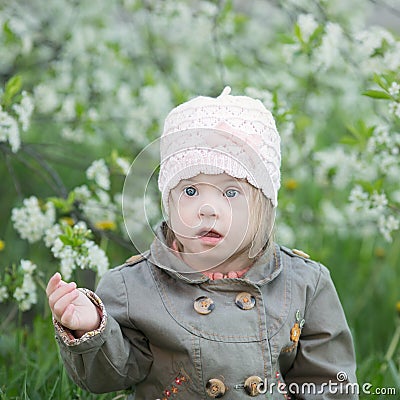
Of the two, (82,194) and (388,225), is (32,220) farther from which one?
(388,225)

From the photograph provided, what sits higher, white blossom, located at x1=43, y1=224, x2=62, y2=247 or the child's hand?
the child's hand

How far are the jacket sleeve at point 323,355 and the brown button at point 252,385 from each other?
21 cm

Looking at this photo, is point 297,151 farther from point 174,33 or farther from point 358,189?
point 174,33

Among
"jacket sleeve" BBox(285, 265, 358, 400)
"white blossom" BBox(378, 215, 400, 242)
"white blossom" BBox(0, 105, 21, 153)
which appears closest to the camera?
"jacket sleeve" BBox(285, 265, 358, 400)

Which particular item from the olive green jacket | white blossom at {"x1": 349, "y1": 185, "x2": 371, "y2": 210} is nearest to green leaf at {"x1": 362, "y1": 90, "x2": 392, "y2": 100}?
white blossom at {"x1": 349, "y1": 185, "x2": 371, "y2": 210}

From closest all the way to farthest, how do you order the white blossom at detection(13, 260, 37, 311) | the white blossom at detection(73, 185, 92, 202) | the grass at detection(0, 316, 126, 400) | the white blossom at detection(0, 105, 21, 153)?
1. the grass at detection(0, 316, 126, 400)
2. the white blossom at detection(13, 260, 37, 311)
3. the white blossom at detection(0, 105, 21, 153)
4. the white blossom at detection(73, 185, 92, 202)

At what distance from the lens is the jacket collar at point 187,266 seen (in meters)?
1.99

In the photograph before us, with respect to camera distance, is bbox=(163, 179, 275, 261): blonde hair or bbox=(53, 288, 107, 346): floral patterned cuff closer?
bbox=(53, 288, 107, 346): floral patterned cuff

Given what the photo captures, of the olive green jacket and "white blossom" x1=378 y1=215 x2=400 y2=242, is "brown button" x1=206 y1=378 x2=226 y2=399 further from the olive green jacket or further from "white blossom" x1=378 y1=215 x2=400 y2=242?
"white blossom" x1=378 y1=215 x2=400 y2=242

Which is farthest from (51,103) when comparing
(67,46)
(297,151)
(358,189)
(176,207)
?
(176,207)

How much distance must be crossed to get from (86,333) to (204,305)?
13.1 inches

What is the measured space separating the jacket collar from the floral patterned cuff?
0.22 meters

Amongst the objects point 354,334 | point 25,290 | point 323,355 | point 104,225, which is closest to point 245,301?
point 323,355

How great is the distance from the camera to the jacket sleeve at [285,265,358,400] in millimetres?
2074
